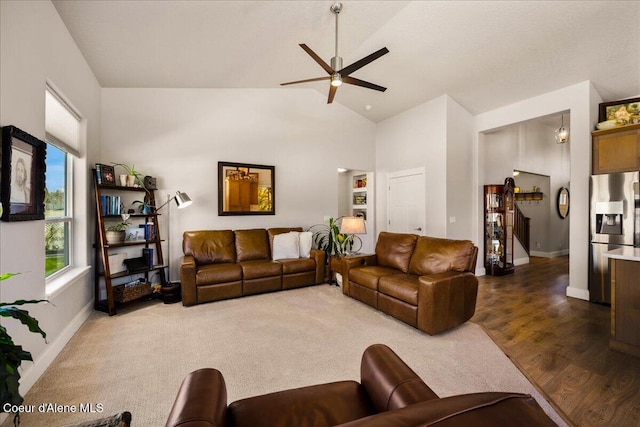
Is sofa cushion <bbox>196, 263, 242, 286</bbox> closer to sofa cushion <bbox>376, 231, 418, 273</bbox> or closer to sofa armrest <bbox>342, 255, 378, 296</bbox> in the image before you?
sofa armrest <bbox>342, 255, 378, 296</bbox>

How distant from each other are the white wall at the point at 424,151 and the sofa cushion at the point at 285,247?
2.32 m

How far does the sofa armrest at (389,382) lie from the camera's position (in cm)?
96

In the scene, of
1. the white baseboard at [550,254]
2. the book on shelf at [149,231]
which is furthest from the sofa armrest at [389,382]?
the white baseboard at [550,254]

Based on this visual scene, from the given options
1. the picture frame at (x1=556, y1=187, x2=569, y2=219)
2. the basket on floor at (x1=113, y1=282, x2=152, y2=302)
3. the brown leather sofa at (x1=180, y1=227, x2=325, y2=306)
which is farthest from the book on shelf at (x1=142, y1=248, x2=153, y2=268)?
the picture frame at (x1=556, y1=187, x2=569, y2=219)

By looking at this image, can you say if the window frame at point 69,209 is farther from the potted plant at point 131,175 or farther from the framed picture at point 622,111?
the framed picture at point 622,111

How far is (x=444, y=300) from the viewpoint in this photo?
268cm

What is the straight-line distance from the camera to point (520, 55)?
3469 mm

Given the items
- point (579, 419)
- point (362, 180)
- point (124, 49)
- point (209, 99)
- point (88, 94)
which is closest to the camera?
point (579, 419)

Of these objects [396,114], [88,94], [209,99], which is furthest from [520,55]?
[88,94]

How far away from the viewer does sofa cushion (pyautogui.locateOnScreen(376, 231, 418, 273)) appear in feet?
11.5

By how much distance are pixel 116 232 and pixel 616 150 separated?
6434 millimetres

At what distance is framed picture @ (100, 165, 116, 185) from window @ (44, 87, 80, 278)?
28 centimetres

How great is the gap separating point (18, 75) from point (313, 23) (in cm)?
261

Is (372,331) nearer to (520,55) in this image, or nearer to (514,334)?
(514,334)
